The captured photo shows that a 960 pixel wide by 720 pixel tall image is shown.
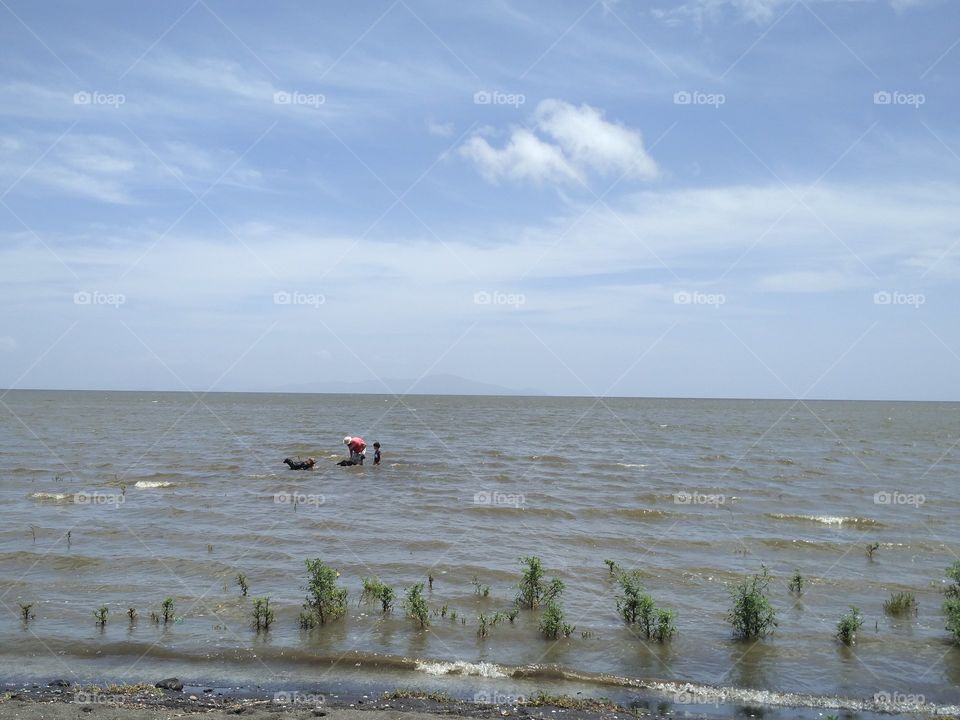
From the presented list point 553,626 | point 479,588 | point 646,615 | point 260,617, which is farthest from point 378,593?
point 646,615

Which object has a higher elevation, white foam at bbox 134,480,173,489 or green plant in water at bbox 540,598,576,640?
white foam at bbox 134,480,173,489

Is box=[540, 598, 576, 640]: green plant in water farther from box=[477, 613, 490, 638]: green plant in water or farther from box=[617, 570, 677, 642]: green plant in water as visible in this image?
box=[617, 570, 677, 642]: green plant in water

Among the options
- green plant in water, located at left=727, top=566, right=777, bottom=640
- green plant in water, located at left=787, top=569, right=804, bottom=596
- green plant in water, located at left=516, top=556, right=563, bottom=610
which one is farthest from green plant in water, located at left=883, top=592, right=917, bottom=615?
green plant in water, located at left=516, top=556, right=563, bottom=610

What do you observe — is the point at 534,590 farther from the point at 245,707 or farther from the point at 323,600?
the point at 245,707

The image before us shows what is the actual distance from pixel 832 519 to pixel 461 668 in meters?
16.3

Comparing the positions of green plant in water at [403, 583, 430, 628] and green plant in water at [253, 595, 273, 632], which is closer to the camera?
green plant in water at [253, 595, 273, 632]

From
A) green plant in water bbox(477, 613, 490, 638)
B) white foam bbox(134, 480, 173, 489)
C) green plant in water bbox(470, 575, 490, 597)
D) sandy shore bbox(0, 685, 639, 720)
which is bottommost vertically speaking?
sandy shore bbox(0, 685, 639, 720)

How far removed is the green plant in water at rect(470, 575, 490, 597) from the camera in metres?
14.0

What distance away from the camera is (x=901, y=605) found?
13375 mm

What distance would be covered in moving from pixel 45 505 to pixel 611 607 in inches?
718

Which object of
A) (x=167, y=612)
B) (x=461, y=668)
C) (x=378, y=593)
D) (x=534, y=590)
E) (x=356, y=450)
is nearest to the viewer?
(x=461, y=668)

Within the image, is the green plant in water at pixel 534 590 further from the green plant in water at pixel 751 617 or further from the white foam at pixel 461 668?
the green plant in water at pixel 751 617

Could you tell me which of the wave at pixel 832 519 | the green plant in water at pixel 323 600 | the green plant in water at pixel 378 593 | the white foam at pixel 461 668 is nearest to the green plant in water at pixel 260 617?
the green plant in water at pixel 323 600

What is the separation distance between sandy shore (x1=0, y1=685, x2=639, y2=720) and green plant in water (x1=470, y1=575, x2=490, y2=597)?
4.66 m
